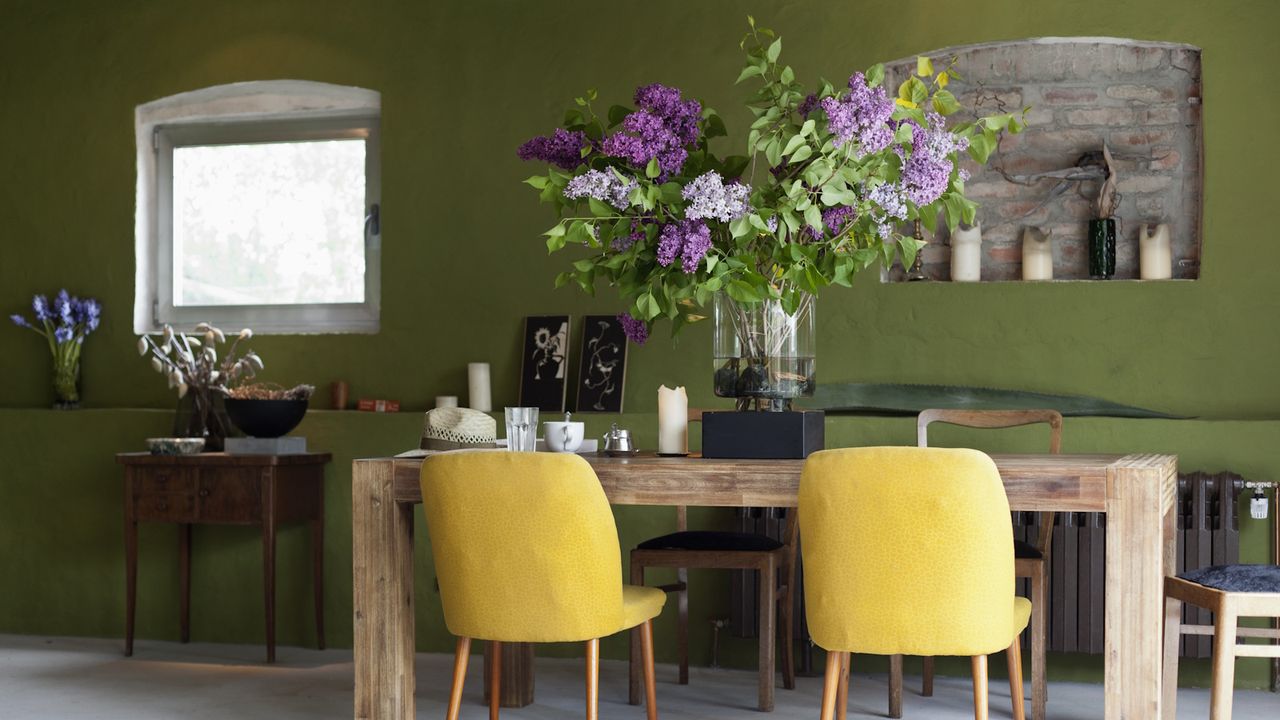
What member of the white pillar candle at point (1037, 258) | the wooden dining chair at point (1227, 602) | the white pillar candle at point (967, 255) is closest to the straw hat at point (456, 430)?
the wooden dining chair at point (1227, 602)

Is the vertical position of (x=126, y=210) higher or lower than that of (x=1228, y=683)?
higher

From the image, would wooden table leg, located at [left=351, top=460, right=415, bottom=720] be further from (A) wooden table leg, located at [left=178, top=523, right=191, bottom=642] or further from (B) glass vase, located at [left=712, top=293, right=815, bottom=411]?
(A) wooden table leg, located at [left=178, top=523, right=191, bottom=642]

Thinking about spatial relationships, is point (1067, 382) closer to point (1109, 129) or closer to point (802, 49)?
point (1109, 129)

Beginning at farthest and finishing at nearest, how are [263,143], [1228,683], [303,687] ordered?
[263,143], [303,687], [1228,683]

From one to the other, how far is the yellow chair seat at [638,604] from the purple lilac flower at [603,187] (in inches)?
32.7

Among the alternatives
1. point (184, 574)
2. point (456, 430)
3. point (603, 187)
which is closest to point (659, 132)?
point (603, 187)

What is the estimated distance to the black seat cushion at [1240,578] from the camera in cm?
286

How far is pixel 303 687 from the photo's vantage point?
13.5ft

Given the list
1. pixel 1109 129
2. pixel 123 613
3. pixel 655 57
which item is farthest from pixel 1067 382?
pixel 123 613

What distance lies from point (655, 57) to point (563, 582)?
8.18ft

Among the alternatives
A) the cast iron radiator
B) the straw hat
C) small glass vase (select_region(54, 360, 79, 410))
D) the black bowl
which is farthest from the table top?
the cast iron radiator

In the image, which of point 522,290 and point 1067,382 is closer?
point 1067,382

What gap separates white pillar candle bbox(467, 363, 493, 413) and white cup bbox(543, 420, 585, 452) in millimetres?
1623

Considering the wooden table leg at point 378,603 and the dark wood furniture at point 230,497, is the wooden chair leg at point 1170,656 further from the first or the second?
the dark wood furniture at point 230,497
